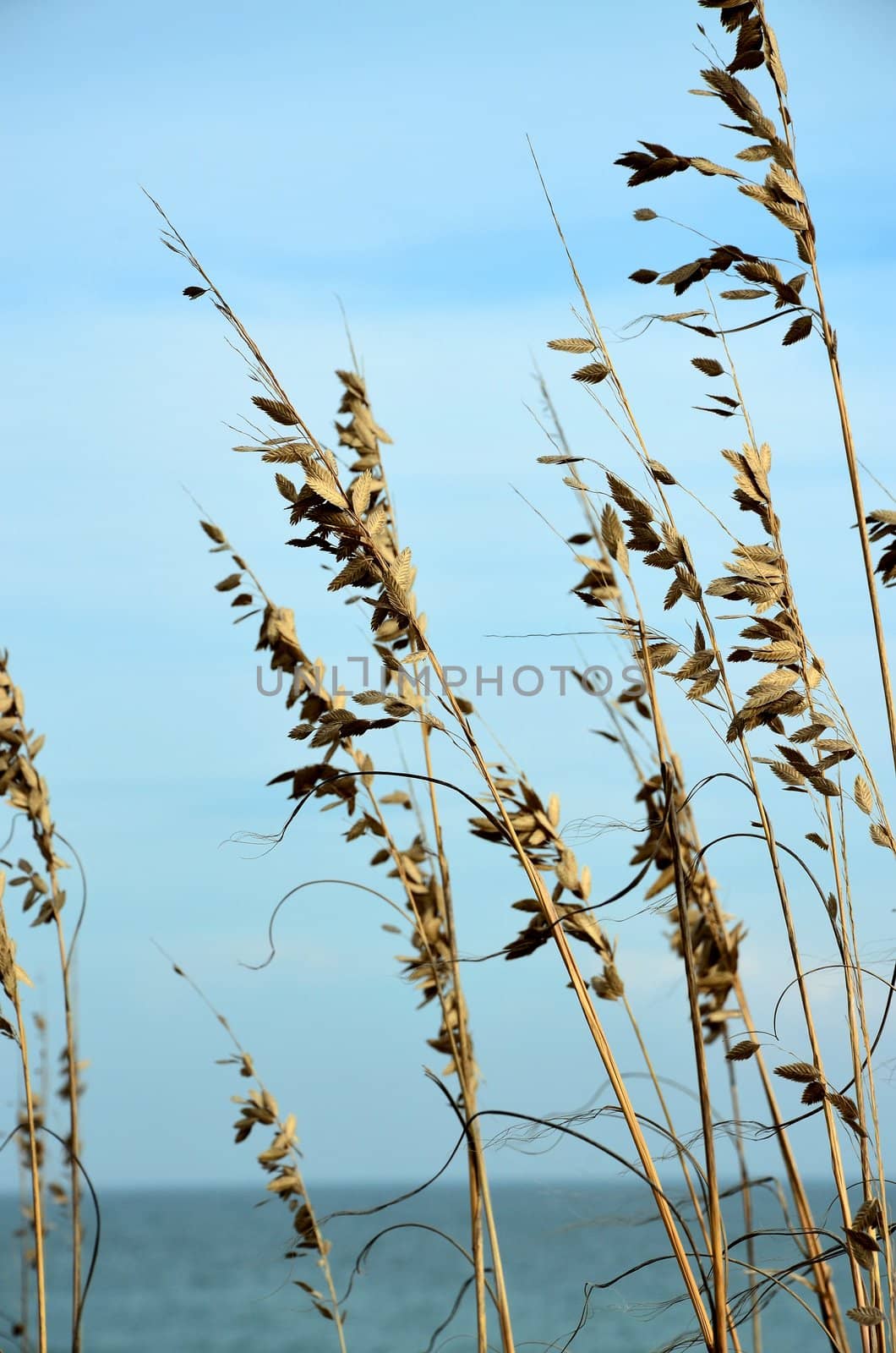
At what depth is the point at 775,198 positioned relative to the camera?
3.09 ft

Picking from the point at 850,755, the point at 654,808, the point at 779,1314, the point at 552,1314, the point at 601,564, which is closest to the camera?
the point at 850,755

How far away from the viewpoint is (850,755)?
0.92 m

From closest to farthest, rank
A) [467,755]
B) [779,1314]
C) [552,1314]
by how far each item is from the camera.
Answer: [467,755] < [779,1314] < [552,1314]

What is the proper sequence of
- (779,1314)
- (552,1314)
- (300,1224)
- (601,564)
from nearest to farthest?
(601,564)
(300,1224)
(779,1314)
(552,1314)

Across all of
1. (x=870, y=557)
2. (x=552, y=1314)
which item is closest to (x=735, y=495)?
(x=870, y=557)

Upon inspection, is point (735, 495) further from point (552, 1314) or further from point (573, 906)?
point (552, 1314)

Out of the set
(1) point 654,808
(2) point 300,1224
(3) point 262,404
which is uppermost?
(3) point 262,404

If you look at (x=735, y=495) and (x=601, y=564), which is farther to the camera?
(x=601, y=564)

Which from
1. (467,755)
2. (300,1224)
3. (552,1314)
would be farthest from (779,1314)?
(467,755)

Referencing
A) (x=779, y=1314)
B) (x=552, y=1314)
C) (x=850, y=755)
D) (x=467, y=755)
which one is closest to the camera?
(x=467, y=755)

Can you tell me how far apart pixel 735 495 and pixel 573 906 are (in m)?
0.44

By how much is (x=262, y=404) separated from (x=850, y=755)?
0.53 meters

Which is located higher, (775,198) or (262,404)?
Answer: (775,198)

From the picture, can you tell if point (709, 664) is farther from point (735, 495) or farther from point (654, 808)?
point (654, 808)
